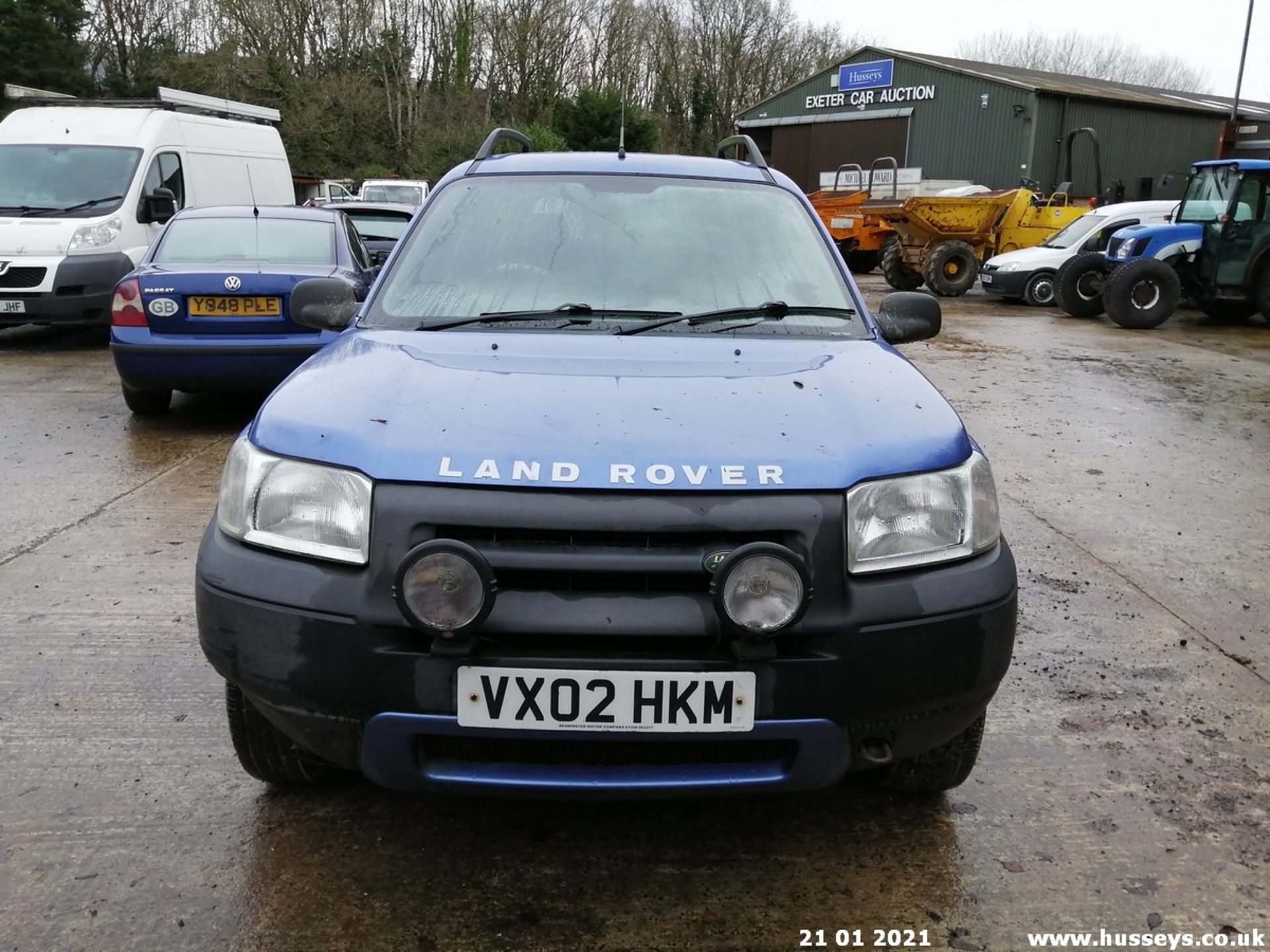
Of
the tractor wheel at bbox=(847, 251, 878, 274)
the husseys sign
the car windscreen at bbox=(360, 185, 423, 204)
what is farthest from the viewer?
the husseys sign

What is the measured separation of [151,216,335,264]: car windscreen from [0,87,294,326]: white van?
3.07 m

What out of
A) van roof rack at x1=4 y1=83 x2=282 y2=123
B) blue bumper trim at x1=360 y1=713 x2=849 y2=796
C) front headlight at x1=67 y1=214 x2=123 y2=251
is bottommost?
blue bumper trim at x1=360 y1=713 x2=849 y2=796

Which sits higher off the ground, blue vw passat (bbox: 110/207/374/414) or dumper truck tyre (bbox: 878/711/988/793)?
blue vw passat (bbox: 110/207/374/414)

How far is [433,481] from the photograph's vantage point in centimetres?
206

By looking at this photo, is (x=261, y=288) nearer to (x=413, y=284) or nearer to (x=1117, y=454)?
(x=413, y=284)

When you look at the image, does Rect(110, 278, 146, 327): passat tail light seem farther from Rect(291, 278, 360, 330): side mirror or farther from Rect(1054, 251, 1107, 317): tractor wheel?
Rect(1054, 251, 1107, 317): tractor wheel

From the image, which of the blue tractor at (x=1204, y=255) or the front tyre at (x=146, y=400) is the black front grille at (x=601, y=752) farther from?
the blue tractor at (x=1204, y=255)

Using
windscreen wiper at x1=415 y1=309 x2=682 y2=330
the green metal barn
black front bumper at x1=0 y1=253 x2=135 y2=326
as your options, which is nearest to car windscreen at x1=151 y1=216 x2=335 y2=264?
black front bumper at x1=0 y1=253 x2=135 y2=326

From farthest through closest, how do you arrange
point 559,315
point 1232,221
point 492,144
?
point 1232,221
point 492,144
point 559,315

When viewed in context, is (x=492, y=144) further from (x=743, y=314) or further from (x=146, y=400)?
(x=146, y=400)

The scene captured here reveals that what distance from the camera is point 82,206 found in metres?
10.7

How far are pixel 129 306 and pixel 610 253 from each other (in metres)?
4.60

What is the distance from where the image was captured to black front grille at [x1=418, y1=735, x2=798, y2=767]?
2090 mm

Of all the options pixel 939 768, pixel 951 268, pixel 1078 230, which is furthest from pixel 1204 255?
pixel 939 768
